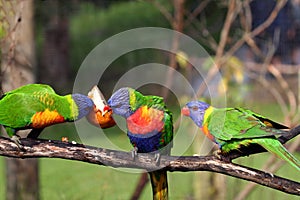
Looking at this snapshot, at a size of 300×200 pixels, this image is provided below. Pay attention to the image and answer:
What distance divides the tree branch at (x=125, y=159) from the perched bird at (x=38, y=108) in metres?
0.03

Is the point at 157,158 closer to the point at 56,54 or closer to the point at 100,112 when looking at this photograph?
the point at 100,112

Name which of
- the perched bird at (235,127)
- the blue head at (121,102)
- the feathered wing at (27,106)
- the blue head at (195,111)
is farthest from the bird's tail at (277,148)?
the feathered wing at (27,106)

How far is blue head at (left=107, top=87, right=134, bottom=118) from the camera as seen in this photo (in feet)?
3.51

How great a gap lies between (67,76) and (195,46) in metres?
2.20

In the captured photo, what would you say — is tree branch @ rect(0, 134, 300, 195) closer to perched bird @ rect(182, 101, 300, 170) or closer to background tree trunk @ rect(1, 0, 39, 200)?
perched bird @ rect(182, 101, 300, 170)

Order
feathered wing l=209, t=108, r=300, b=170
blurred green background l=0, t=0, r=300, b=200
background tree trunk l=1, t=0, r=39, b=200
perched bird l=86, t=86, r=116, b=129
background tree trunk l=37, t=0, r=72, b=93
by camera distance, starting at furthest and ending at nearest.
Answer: background tree trunk l=37, t=0, r=72, b=93, blurred green background l=0, t=0, r=300, b=200, background tree trunk l=1, t=0, r=39, b=200, feathered wing l=209, t=108, r=300, b=170, perched bird l=86, t=86, r=116, b=129

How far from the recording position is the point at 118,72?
15.5ft

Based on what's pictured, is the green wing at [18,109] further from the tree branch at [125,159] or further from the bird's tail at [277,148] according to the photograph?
the bird's tail at [277,148]

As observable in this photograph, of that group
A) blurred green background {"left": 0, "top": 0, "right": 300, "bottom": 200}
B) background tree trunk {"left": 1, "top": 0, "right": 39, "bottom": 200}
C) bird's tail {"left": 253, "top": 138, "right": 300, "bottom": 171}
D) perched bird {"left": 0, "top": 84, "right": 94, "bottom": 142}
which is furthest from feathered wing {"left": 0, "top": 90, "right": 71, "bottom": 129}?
background tree trunk {"left": 1, "top": 0, "right": 39, "bottom": 200}

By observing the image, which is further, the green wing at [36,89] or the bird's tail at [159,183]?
the bird's tail at [159,183]

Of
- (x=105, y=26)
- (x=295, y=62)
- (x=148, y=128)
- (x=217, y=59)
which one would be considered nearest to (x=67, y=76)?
(x=105, y=26)

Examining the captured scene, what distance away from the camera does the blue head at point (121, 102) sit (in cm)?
107

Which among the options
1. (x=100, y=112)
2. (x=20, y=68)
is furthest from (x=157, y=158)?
(x=20, y=68)

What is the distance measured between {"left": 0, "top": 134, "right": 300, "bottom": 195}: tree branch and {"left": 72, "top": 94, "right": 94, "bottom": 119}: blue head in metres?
0.10
